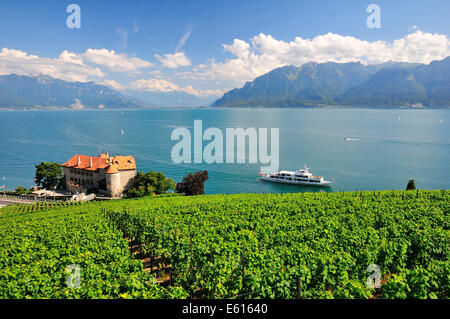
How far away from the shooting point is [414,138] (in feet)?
447

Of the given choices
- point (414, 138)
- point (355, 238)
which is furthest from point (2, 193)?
point (414, 138)

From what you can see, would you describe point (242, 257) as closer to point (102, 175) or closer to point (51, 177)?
point (102, 175)

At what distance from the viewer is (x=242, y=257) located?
14.0 m

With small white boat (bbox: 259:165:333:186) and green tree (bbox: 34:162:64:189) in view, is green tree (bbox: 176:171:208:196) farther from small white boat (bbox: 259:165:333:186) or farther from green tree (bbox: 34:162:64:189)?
green tree (bbox: 34:162:64:189)

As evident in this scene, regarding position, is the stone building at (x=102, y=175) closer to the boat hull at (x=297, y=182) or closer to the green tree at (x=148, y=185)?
the green tree at (x=148, y=185)

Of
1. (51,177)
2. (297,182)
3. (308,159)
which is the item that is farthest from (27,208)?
(308,159)

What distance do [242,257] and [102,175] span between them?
59407 millimetres

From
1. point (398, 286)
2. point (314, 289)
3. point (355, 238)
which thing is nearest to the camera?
point (398, 286)

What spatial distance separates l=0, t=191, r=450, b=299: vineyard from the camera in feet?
39.8

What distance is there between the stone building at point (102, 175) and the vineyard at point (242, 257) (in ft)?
115

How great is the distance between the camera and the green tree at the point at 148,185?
59.0m

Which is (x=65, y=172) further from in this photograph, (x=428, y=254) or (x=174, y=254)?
(x=428, y=254)

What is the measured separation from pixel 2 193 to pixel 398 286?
87.4m

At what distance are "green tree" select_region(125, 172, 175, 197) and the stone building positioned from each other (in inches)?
125
